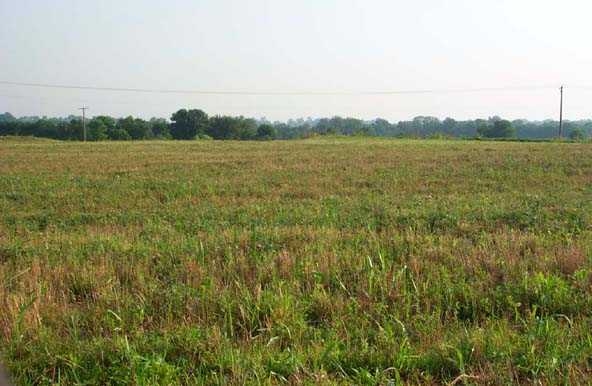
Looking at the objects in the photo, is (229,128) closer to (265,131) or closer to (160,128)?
(265,131)

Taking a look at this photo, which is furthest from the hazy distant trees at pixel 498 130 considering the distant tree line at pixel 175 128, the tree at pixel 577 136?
the tree at pixel 577 136

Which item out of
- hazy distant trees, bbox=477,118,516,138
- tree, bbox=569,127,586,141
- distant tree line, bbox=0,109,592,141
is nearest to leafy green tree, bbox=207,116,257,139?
distant tree line, bbox=0,109,592,141

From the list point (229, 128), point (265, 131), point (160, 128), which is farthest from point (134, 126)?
point (265, 131)

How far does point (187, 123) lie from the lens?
103 meters

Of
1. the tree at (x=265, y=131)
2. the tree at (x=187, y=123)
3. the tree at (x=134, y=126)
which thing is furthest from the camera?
the tree at (x=265, y=131)

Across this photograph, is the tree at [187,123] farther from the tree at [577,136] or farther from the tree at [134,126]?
the tree at [577,136]

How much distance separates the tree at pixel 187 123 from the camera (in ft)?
335

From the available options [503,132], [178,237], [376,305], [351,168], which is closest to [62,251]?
[178,237]

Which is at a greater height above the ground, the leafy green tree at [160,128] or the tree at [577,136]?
the leafy green tree at [160,128]

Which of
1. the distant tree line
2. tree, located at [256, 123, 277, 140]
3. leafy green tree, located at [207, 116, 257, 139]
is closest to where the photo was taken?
the distant tree line

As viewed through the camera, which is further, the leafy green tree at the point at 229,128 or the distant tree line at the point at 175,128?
the leafy green tree at the point at 229,128

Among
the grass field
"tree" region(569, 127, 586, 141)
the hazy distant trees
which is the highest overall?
the hazy distant trees

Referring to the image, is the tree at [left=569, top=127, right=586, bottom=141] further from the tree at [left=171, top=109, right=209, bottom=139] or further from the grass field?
the tree at [left=171, top=109, right=209, bottom=139]

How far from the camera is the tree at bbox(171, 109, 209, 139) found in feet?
335
